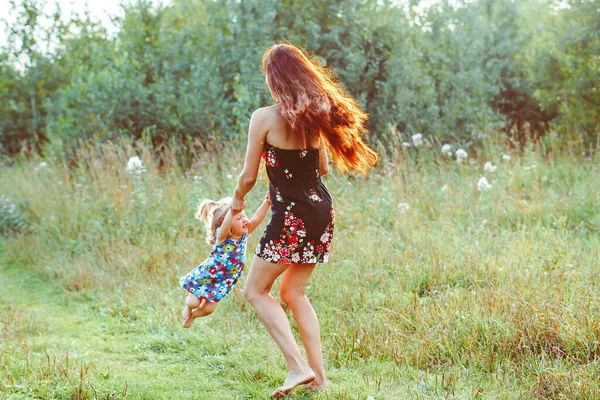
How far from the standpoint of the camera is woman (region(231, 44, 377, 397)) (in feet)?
13.1

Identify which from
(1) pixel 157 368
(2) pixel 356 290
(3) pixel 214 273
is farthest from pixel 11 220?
(3) pixel 214 273

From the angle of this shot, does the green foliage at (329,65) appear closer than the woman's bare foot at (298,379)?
No

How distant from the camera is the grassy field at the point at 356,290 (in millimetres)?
4461

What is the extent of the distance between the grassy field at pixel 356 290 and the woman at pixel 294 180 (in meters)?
0.44

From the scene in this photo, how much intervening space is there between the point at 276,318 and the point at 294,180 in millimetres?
853

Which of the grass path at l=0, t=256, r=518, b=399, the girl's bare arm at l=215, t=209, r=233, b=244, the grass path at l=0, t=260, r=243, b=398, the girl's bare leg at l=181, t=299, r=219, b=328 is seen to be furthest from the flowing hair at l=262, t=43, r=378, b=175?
the grass path at l=0, t=260, r=243, b=398

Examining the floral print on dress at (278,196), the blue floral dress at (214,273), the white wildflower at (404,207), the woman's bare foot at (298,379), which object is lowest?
the woman's bare foot at (298,379)

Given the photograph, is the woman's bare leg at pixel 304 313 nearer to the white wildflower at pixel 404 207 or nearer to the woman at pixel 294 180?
the woman at pixel 294 180

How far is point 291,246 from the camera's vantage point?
4102 mm

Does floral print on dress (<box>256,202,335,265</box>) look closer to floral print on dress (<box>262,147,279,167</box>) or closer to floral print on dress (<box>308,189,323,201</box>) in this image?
floral print on dress (<box>308,189,323,201</box>)

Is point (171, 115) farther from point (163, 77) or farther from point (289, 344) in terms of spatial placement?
point (289, 344)

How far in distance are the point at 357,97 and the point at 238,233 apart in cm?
788

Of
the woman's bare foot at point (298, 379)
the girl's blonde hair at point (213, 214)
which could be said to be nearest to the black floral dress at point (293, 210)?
the girl's blonde hair at point (213, 214)

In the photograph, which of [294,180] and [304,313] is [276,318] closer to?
[304,313]
